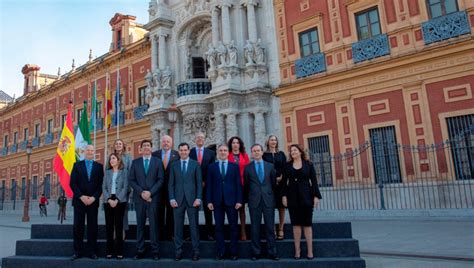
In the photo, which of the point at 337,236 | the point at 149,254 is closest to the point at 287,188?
the point at 337,236

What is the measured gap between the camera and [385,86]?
1291cm

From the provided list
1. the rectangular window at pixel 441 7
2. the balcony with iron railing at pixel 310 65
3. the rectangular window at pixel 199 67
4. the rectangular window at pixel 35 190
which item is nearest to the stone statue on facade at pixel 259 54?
the balcony with iron railing at pixel 310 65

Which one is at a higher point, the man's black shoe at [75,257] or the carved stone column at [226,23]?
the carved stone column at [226,23]

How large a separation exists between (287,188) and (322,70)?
952cm

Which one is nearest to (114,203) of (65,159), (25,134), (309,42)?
(65,159)

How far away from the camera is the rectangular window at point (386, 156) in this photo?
12484 mm

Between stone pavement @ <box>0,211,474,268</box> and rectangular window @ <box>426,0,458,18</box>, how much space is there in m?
6.54

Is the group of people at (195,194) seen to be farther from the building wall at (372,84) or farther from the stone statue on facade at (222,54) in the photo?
the stone statue on facade at (222,54)

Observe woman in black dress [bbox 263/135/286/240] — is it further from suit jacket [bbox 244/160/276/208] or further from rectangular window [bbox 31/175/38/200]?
rectangular window [bbox 31/175/38/200]

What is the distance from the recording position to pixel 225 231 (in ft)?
21.3

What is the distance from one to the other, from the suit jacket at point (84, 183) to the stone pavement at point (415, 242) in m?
2.85

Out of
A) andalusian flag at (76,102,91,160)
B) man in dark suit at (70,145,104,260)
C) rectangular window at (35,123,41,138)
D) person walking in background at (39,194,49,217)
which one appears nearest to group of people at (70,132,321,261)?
man in dark suit at (70,145,104,260)

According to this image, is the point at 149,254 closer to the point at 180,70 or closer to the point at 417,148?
the point at 417,148

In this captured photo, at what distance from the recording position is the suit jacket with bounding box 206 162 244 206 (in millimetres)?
5844
